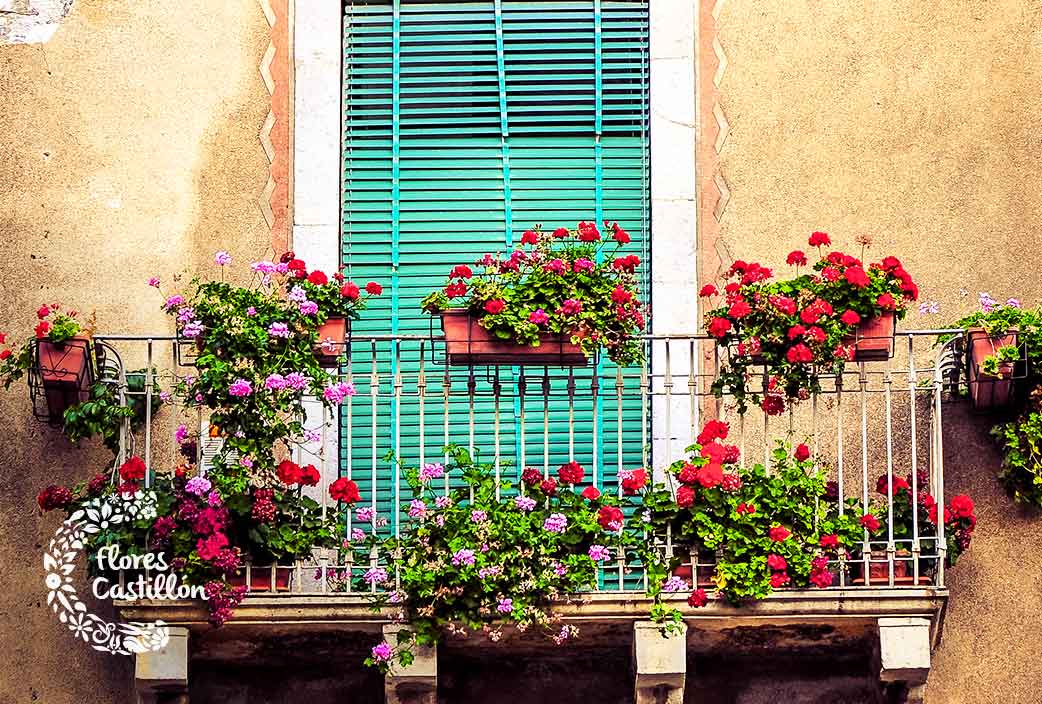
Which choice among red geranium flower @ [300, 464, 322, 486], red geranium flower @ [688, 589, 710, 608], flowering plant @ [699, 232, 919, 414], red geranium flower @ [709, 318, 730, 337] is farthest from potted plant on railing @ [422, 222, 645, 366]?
red geranium flower @ [688, 589, 710, 608]

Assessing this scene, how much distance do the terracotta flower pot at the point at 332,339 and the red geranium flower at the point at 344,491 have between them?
563 millimetres

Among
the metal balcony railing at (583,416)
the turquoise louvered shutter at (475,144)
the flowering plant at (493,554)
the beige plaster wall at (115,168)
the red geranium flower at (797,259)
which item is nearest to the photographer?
the flowering plant at (493,554)

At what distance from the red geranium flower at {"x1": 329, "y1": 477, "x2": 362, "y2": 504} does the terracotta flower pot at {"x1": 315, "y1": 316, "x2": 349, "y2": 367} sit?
56 centimetres

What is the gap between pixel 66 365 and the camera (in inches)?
411

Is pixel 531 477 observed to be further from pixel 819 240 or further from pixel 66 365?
pixel 66 365

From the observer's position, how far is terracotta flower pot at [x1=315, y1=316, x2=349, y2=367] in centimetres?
1028

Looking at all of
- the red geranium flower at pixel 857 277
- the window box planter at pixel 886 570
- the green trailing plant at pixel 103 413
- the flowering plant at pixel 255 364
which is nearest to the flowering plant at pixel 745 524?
the window box planter at pixel 886 570

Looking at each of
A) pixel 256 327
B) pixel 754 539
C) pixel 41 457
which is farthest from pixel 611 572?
pixel 41 457

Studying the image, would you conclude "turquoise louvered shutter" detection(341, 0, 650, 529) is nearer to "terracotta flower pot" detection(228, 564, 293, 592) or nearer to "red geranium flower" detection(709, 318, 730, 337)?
"red geranium flower" detection(709, 318, 730, 337)

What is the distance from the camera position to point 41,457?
35.6 ft

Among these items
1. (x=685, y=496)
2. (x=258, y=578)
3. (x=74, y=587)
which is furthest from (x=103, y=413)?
(x=685, y=496)

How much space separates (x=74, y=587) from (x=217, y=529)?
102cm

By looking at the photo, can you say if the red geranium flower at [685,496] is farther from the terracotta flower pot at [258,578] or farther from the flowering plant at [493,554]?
the terracotta flower pot at [258,578]

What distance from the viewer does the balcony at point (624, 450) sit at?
10.1 metres
